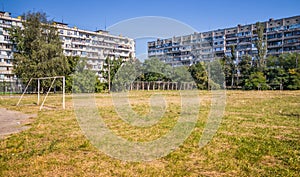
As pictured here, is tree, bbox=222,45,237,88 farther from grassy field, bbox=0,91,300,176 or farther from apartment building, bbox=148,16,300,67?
grassy field, bbox=0,91,300,176

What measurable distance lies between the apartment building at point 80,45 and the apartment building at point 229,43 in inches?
487

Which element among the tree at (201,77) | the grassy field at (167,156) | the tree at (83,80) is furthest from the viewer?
the tree at (201,77)

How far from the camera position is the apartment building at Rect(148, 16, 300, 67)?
68000 mm

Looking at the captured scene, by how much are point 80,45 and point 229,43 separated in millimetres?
46059

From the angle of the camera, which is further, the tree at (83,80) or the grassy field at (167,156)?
the tree at (83,80)

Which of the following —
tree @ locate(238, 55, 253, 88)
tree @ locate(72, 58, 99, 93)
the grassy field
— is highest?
tree @ locate(238, 55, 253, 88)

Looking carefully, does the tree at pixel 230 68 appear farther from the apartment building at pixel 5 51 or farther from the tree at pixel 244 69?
the apartment building at pixel 5 51

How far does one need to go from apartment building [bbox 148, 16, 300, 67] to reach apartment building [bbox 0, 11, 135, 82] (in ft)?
40.6

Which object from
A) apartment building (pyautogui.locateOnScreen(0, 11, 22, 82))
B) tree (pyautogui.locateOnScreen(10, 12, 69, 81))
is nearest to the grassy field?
tree (pyautogui.locateOnScreen(10, 12, 69, 81))

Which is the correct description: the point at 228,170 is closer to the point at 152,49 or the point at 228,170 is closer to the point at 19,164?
the point at 19,164

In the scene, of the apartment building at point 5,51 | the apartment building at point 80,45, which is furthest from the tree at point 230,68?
the apartment building at point 5,51

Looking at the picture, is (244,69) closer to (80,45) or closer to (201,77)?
(201,77)

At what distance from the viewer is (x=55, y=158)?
5.00 meters

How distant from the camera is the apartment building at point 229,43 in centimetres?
6800
